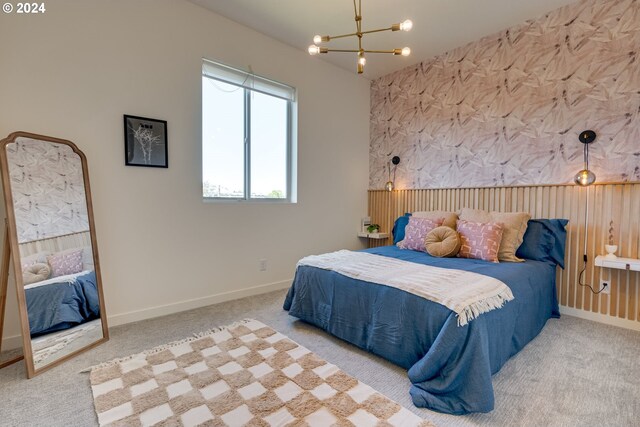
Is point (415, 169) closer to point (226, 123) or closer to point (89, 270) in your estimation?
point (226, 123)

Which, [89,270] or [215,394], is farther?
[89,270]

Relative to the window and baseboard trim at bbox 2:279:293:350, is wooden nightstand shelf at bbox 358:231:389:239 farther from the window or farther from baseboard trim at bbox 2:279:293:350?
baseboard trim at bbox 2:279:293:350

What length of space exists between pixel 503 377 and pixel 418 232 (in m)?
1.56

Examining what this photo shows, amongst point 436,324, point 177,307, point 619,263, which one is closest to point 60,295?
point 177,307

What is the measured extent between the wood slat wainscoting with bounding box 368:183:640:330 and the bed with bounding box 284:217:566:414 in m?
0.26

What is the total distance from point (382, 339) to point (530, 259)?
5.81ft

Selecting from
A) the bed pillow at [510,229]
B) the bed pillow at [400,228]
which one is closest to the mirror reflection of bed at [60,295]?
the bed pillow at [400,228]

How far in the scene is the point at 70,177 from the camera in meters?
2.19

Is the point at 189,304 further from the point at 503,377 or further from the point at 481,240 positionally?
the point at 481,240

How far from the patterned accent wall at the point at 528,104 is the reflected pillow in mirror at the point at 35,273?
12.5 ft

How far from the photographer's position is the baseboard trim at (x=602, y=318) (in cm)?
253

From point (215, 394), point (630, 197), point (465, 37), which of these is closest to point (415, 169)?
point (465, 37)

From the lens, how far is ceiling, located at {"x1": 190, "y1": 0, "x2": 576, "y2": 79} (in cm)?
278

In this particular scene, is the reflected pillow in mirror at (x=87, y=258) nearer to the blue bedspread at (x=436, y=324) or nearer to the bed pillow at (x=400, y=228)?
the blue bedspread at (x=436, y=324)
